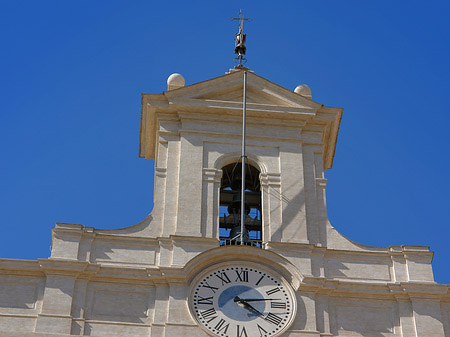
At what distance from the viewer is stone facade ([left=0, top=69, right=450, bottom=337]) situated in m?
26.5

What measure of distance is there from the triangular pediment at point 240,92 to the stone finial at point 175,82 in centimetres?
76

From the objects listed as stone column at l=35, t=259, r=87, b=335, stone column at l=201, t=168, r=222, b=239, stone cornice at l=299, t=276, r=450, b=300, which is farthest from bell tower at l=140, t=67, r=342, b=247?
stone column at l=35, t=259, r=87, b=335

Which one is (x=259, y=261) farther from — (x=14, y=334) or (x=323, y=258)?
(x=14, y=334)

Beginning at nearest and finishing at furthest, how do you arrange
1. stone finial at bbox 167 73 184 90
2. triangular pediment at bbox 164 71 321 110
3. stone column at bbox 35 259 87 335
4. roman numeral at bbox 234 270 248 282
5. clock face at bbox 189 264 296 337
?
stone column at bbox 35 259 87 335 → clock face at bbox 189 264 296 337 → roman numeral at bbox 234 270 248 282 → triangular pediment at bbox 164 71 321 110 → stone finial at bbox 167 73 184 90

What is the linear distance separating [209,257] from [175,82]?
574 cm

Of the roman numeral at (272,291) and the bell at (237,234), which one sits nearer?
the roman numeral at (272,291)

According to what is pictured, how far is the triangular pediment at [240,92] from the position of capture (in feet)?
99.6

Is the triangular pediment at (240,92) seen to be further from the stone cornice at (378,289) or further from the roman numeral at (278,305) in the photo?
the roman numeral at (278,305)

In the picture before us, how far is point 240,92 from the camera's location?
30.9 m

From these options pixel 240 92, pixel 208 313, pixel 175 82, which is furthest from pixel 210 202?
pixel 175 82

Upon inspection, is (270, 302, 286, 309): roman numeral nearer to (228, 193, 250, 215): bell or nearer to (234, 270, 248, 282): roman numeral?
(234, 270, 248, 282): roman numeral

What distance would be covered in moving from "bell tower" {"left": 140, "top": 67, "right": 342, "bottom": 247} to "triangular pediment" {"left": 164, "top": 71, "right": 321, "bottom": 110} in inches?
1.0

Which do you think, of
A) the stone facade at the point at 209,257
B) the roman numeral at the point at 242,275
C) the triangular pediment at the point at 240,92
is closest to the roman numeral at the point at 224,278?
the roman numeral at the point at 242,275

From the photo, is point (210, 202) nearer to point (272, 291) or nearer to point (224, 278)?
point (224, 278)
